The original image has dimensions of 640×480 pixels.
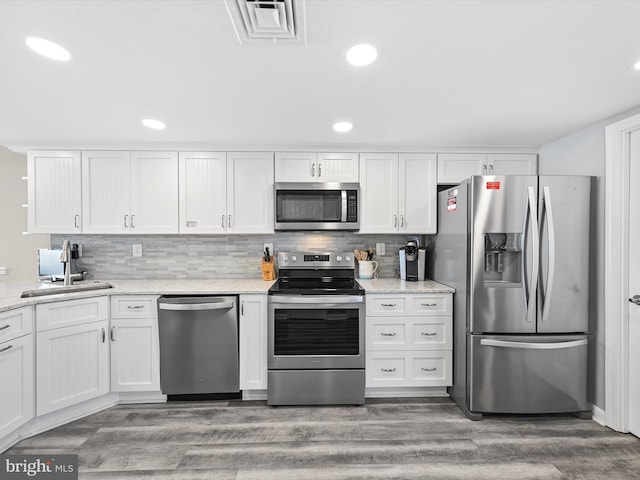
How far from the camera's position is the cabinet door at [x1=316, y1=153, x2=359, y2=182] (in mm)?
3066

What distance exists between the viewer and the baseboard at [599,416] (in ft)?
7.66

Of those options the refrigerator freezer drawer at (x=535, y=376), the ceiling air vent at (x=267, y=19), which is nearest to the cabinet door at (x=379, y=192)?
the refrigerator freezer drawer at (x=535, y=376)

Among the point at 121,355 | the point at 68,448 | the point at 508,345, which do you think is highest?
the point at 508,345

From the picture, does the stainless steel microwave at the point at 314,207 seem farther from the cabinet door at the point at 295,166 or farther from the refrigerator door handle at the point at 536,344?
the refrigerator door handle at the point at 536,344

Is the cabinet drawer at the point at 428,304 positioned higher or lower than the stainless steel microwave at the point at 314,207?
lower

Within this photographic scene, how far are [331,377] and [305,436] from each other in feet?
1.65

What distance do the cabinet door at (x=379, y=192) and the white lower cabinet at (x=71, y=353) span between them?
2.37 m

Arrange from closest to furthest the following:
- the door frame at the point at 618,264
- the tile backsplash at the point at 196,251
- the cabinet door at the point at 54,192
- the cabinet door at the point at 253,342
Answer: the door frame at the point at 618,264
the cabinet door at the point at 253,342
the cabinet door at the point at 54,192
the tile backsplash at the point at 196,251

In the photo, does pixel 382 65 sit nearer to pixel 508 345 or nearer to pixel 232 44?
pixel 232 44

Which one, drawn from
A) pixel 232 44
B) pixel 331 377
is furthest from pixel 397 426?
pixel 232 44

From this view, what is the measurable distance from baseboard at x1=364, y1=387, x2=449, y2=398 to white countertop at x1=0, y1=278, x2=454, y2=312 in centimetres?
86

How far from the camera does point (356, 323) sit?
8.71 ft

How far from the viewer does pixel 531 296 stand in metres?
2.36

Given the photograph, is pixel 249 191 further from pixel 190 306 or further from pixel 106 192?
pixel 106 192
